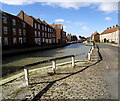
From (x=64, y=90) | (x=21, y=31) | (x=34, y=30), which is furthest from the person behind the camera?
(x=34, y=30)

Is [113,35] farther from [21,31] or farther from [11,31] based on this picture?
[11,31]

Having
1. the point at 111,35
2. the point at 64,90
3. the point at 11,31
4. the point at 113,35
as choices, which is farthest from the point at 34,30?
the point at 111,35

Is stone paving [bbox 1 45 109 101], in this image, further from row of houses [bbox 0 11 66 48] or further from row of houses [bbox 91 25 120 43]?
row of houses [bbox 91 25 120 43]

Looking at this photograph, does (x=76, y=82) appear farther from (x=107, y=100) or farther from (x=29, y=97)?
(x=29, y=97)

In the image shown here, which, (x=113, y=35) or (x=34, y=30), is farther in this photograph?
(x=113, y=35)

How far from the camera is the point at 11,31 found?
3228cm

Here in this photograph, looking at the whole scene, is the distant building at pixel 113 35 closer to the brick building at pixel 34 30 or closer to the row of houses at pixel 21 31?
the row of houses at pixel 21 31

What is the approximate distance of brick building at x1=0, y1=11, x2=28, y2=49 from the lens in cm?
2978

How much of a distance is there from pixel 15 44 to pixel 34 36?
404 inches

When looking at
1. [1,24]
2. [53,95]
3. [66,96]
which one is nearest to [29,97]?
[53,95]

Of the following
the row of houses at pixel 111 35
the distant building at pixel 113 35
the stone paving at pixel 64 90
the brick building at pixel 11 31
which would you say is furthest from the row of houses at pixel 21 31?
the row of houses at pixel 111 35

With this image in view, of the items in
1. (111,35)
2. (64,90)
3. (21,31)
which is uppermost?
(111,35)

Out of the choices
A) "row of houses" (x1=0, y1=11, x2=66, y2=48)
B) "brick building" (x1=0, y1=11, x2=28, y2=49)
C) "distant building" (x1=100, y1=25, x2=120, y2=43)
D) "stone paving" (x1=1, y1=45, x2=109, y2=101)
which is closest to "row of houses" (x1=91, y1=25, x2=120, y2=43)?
"distant building" (x1=100, y1=25, x2=120, y2=43)

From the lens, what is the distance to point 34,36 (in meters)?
41.9
